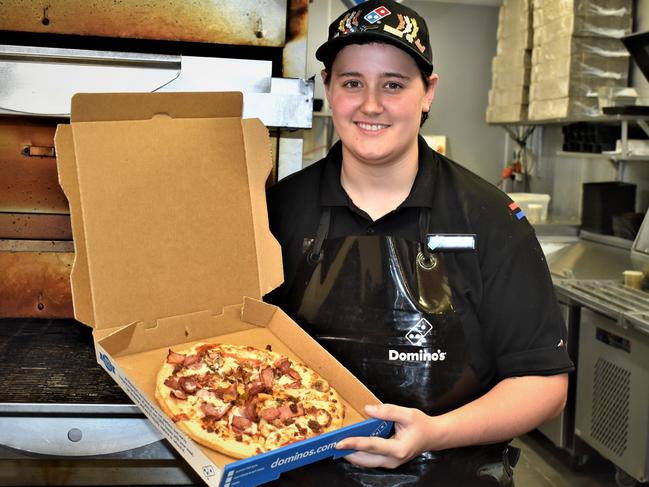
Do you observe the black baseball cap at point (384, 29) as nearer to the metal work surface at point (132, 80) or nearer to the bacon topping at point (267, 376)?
the metal work surface at point (132, 80)

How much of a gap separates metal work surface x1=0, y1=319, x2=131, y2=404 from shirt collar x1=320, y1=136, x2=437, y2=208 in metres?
0.61

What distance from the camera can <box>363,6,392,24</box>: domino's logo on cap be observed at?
59.1 inches

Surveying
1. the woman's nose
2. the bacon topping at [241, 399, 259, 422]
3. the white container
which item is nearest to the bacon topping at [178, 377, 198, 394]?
the bacon topping at [241, 399, 259, 422]

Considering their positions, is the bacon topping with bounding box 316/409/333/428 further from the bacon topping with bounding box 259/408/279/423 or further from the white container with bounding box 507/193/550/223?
the white container with bounding box 507/193/550/223

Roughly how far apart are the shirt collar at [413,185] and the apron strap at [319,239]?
3 cm

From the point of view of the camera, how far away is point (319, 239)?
64.6 inches

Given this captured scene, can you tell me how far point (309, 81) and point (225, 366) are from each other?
727 millimetres

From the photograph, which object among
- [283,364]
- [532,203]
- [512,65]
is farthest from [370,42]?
[512,65]

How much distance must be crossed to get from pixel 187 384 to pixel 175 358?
0.32 feet

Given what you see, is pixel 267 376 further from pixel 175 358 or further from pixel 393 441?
pixel 393 441

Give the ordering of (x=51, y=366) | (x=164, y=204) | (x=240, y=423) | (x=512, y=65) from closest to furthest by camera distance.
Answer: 1. (x=240, y=423)
2. (x=164, y=204)
3. (x=51, y=366)
4. (x=512, y=65)

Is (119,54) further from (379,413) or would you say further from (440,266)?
(379,413)

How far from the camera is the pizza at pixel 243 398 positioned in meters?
1.31

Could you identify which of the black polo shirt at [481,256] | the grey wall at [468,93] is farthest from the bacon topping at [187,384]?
the grey wall at [468,93]
